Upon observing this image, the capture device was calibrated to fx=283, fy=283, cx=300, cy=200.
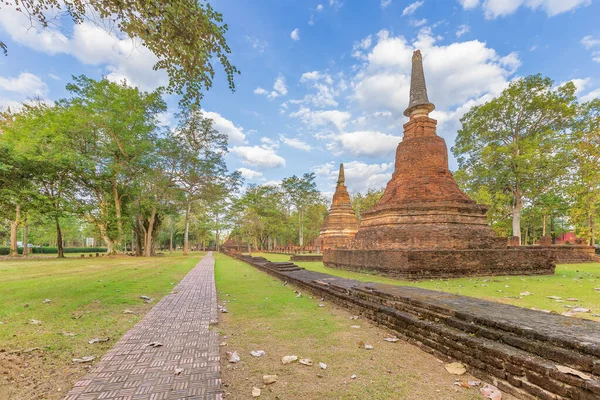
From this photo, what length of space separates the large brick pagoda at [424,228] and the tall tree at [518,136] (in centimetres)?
1132

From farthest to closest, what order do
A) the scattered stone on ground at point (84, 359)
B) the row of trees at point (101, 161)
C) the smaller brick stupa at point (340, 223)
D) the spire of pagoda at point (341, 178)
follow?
the spire of pagoda at point (341, 178)
the smaller brick stupa at point (340, 223)
the row of trees at point (101, 161)
the scattered stone on ground at point (84, 359)

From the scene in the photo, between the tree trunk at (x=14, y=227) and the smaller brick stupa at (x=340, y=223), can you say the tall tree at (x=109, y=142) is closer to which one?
the tree trunk at (x=14, y=227)

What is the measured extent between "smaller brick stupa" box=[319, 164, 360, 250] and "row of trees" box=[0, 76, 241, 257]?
11.2 metres

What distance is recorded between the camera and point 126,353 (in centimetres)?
322

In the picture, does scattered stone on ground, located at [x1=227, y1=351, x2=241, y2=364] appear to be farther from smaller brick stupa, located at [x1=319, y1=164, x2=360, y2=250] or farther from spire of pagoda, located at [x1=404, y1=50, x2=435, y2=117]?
smaller brick stupa, located at [x1=319, y1=164, x2=360, y2=250]

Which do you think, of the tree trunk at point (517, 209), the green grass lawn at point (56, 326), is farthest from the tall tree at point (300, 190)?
the green grass lawn at point (56, 326)

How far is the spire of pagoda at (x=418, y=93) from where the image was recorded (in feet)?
48.2

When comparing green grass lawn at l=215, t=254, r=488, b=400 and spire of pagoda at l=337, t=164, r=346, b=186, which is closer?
green grass lawn at l=215, t=254, r=488, b=400

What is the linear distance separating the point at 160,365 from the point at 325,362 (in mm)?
1717

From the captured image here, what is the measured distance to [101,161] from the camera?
867 inches

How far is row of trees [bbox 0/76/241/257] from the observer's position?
19547 mm

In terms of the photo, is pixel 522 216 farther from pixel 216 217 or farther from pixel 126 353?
pixel 126 353

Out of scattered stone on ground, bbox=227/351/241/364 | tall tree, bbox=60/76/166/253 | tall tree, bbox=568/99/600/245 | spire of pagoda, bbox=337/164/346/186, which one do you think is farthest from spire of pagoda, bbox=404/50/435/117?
tall tree, bbox=60/76/166/253

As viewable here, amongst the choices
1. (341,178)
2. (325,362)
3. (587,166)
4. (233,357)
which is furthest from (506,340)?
(341,178)
